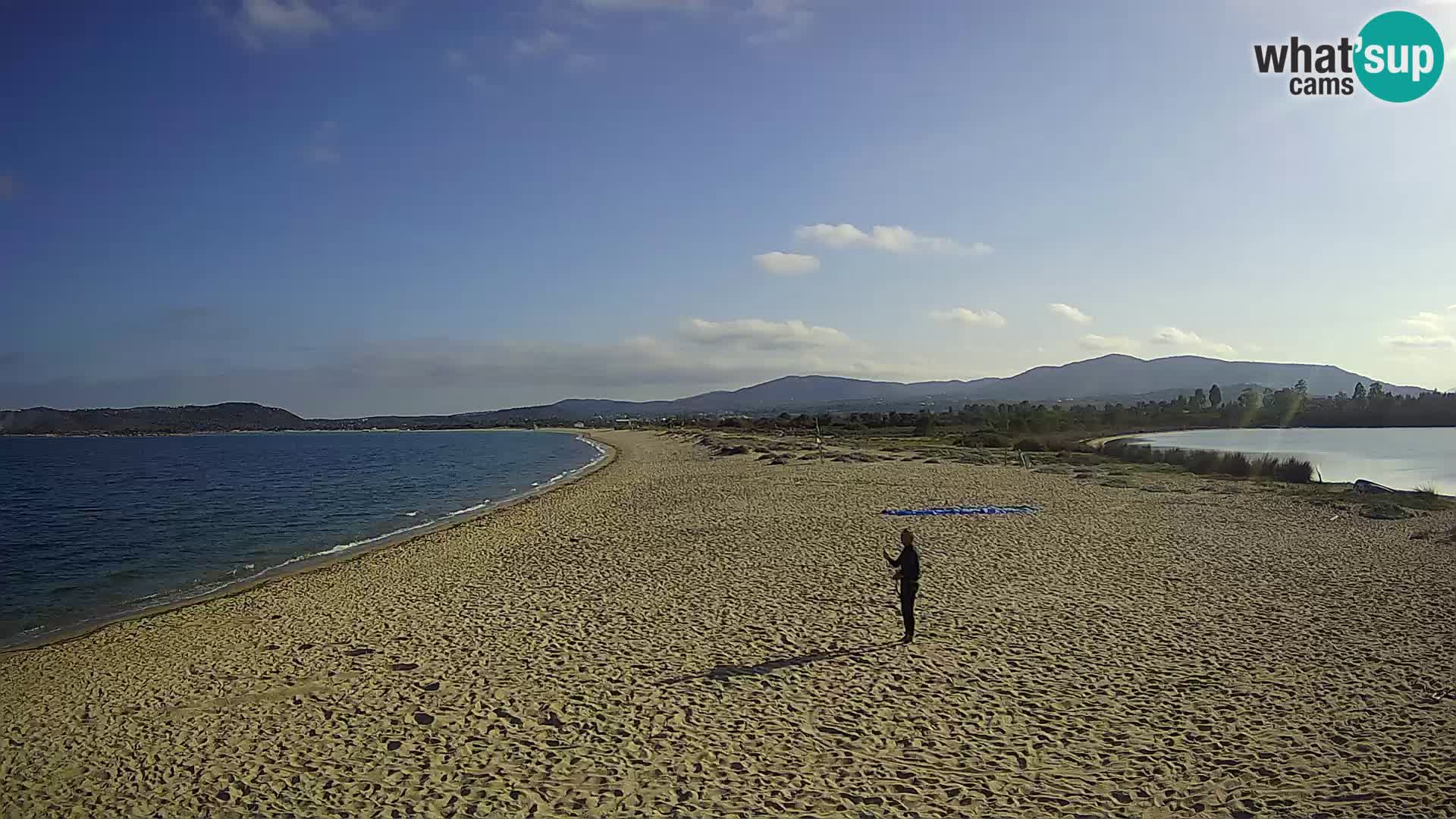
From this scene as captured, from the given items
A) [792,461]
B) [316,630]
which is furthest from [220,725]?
[792,461]

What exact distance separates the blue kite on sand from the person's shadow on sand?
12578 mm

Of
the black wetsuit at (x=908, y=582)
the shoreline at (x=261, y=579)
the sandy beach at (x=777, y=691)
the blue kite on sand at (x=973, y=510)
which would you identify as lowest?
the shoreline at (x=261, y=579)

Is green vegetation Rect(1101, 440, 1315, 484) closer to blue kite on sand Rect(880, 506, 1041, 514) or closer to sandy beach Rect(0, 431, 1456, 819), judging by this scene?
blue kite on sand Rect(880, 506, 1041, 514)

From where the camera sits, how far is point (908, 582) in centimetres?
1023

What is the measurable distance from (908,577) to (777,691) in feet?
7.65

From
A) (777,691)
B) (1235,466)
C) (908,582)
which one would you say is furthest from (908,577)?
(1235,466)

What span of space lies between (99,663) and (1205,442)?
87.5m

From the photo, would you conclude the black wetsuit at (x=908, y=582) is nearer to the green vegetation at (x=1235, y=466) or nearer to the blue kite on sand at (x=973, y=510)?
A: the blue kite on sand at (x=973, y=510)

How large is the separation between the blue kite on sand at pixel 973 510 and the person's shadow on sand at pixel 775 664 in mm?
12578

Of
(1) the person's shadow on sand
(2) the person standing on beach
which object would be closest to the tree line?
(2) the person standing on beach

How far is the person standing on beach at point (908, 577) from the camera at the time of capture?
33.1 ft

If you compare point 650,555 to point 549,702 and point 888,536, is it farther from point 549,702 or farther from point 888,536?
point 549,702

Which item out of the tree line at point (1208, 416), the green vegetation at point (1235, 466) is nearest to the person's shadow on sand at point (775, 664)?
the green vegetation at point (1235, 466)

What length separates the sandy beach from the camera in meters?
6.59
